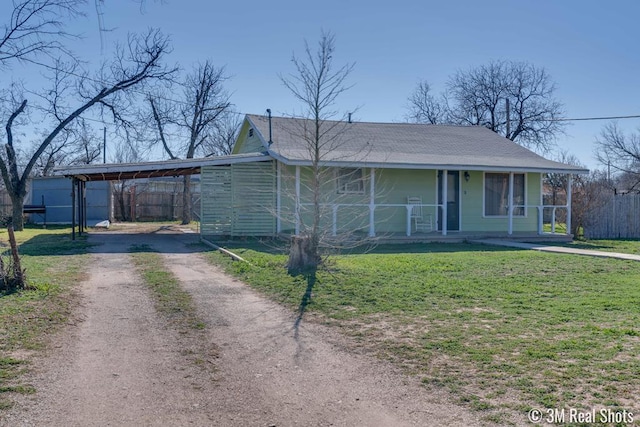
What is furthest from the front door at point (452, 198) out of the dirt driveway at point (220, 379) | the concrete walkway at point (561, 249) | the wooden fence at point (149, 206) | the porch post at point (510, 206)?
the wooden fence at point (149, 206)

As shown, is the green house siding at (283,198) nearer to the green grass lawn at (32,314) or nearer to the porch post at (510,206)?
the porch post at (510,206)

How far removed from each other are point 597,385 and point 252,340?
327 cm

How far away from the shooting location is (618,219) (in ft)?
67.7

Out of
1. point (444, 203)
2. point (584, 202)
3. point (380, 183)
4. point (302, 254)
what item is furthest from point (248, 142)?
point (584, 202)

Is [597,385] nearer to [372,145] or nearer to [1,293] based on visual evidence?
[1,293]

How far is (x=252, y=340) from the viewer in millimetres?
5762

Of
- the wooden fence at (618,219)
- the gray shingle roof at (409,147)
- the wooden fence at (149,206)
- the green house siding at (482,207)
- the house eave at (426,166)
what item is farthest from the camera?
the wooden fence at (149,206)

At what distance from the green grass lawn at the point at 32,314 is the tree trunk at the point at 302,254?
12.2 feet

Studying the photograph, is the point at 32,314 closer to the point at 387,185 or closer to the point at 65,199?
the point at 387,185

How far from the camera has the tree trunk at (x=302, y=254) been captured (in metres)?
9.86

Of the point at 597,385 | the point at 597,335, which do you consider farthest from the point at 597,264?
the point at 597,385

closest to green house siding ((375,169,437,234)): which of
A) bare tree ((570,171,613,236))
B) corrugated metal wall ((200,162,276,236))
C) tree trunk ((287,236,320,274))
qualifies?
corrugated metal wall ((200,162,276,236))

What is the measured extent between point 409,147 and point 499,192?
136 inches

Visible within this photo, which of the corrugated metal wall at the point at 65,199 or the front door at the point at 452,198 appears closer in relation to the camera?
the front door at the point at 452,198
